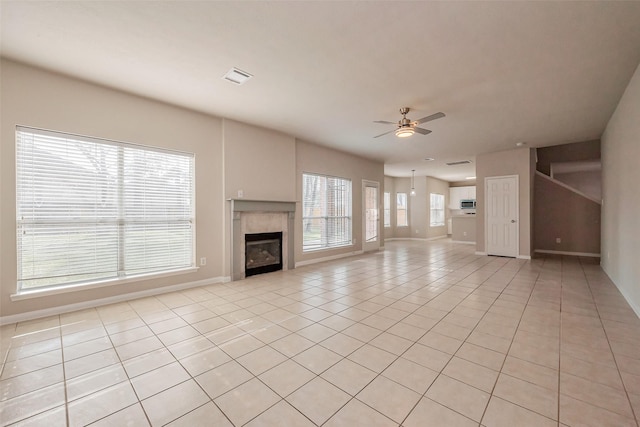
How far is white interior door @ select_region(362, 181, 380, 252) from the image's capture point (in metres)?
7.71

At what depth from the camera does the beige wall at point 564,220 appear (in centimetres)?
702

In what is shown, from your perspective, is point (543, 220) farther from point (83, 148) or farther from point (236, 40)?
point (83, 148)

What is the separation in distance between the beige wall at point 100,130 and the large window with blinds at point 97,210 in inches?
3.9

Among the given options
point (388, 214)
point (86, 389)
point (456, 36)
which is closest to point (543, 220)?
point (388, 214)

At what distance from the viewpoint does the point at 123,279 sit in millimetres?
3570

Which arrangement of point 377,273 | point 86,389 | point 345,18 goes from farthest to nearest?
point 377,273, point 345,18, point 86,389

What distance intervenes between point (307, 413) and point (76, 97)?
4.27 m

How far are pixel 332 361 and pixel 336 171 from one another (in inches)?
207

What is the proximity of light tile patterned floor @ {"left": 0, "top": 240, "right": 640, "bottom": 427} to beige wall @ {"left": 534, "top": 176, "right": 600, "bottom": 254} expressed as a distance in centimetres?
440

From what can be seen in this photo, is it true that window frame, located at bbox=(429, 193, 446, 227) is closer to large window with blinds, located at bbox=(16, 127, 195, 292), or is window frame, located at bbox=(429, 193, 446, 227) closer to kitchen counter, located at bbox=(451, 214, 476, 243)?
kitchen counter, located at bbox=(451, 214, 476, 243)

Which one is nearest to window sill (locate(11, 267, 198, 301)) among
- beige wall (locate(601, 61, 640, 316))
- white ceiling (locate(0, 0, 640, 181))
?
white ceiling (locate(0, 0, 640, 181))

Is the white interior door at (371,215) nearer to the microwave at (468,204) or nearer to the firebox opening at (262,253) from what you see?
the firebox opening at (262,253)

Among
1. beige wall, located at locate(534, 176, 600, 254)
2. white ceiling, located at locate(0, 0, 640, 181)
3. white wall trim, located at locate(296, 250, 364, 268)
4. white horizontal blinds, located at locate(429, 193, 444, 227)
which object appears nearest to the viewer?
white ceiling, located at locate(0, 0, 640, 181)

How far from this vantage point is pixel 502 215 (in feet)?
22.4
